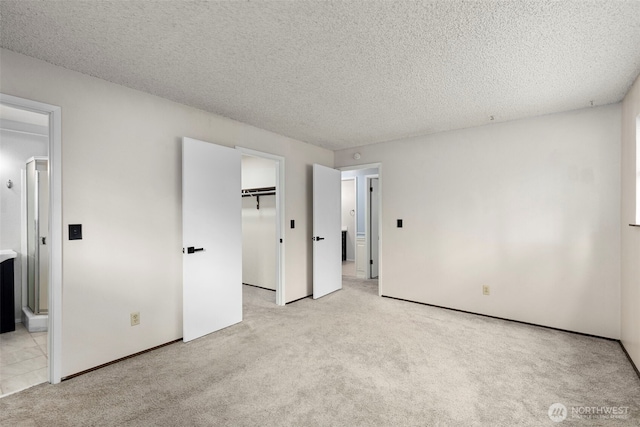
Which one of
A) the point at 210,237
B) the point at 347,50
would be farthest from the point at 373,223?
the point at 347,50

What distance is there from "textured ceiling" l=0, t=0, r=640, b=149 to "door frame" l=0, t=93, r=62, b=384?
488 mm

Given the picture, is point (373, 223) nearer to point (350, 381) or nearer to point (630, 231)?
point (630, 231)

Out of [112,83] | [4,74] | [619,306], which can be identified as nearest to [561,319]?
[619,306]

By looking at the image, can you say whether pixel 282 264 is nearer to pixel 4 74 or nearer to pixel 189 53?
pixel 189 53

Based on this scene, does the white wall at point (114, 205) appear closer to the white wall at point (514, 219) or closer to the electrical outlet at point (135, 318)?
the electrical outlet at point (135, 318)

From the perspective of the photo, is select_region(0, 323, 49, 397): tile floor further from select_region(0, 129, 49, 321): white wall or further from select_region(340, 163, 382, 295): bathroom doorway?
select_region(340, 163, 382, 295): bathroom doorway

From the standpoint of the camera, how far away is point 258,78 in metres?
2.33

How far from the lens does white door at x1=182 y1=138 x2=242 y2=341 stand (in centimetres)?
277

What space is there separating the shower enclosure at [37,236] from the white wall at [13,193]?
0.28 ft

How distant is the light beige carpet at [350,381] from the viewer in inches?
68.9

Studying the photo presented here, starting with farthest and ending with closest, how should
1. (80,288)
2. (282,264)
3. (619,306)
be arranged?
(282,264) < (619,306) < (80,288)

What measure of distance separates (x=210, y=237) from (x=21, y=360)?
1753 mm

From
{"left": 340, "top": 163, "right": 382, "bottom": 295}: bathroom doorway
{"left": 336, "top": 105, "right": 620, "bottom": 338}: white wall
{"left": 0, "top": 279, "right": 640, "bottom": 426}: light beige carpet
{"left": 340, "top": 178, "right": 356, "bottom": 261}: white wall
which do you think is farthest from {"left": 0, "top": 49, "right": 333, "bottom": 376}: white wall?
{"left": 340, "top": 178, "right": 356, "bottom": 261}: white wall

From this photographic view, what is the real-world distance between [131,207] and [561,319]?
4322 mm
